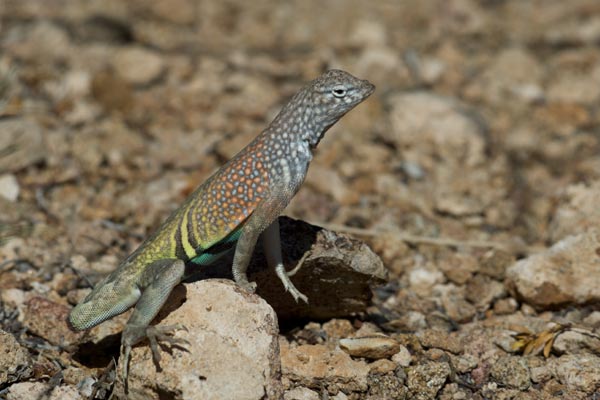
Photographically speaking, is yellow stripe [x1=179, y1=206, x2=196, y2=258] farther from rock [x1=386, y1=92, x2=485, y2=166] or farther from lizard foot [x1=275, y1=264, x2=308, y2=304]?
rock [x1=386, y1=92, x2=485, y2=166]

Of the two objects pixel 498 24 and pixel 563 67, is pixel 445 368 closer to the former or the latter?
pixel 563 67

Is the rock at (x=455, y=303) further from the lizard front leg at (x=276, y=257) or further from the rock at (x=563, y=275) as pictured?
the lizard front leg at (x=276, y=257)

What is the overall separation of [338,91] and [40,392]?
7.47 feet

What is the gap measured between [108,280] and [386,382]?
165 centimetres

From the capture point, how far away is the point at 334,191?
659 centimetres

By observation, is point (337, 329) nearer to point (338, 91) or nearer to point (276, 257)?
point (276, 257)

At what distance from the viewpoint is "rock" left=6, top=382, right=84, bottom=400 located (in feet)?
12.8

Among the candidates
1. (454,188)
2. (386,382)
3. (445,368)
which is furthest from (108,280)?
(454,188)

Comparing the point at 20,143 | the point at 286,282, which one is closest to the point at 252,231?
the point at 286,282

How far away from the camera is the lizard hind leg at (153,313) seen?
11.9 feet

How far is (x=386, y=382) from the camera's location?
4.13 metres

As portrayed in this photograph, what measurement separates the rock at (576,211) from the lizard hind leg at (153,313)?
3.26 m

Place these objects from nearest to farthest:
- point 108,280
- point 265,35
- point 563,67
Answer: point 108,280
point 563,67
point 265,35

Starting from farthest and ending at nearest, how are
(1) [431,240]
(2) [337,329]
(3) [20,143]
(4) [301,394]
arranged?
(3) [20,143] → (1) [431,240] → (2) [337,329] → (4) [301,394]
